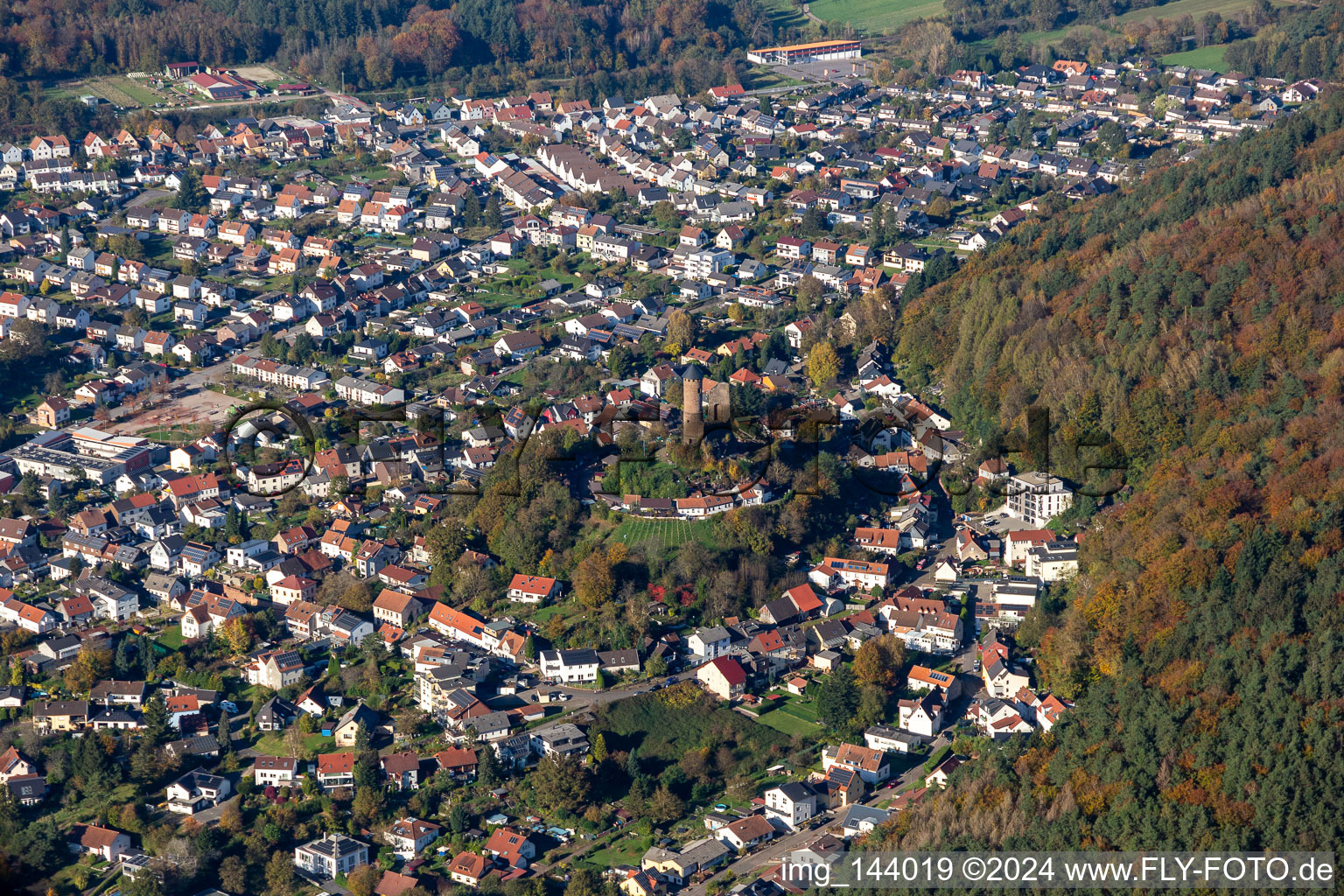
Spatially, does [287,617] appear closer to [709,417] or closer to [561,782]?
[561,782]

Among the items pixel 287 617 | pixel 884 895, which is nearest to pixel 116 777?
pixel 287 617

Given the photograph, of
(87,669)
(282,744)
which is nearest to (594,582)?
(282,744)

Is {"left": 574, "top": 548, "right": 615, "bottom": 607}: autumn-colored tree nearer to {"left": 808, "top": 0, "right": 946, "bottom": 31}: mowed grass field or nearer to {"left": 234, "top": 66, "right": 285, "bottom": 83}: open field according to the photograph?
{"left": 234, "top": 66, "right": 285, "bottom": 83}: open field

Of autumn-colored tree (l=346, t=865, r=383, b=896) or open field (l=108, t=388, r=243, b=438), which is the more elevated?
open field (l=108, t=388, r=243, b=438)

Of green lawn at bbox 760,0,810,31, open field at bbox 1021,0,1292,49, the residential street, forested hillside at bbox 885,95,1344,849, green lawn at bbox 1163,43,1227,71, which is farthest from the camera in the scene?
green lawn at bbox 760,0,810,31

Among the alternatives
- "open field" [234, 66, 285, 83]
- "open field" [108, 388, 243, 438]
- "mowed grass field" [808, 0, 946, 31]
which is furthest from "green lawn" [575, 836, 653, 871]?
"mowed grass field" [808, 0, 946, 31]

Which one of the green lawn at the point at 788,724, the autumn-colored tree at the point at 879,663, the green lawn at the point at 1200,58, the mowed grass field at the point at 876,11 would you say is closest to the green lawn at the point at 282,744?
the green lawn at the point at 788,724
